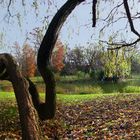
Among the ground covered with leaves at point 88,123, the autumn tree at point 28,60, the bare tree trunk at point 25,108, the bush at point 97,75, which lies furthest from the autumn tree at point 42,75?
the autumn tree at point 28,60

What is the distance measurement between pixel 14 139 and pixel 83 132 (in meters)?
1.96

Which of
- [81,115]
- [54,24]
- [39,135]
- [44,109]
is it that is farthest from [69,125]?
[39,135]

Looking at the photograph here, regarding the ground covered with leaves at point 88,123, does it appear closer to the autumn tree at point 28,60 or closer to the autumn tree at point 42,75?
the autumn tree at point 42,75

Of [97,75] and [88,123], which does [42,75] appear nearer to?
[88,123]

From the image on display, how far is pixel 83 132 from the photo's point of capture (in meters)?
11.7

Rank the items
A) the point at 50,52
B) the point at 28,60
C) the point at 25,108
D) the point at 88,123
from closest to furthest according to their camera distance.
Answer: the point at 25,108 → the point at 50,52 → the point at 88,123 → the point at 28,60

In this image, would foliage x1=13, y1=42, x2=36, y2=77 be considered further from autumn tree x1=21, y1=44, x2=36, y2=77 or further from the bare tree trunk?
the bare tree trunk

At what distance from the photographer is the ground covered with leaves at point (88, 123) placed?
11147 millimetres

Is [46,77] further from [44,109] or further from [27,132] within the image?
[27,132]

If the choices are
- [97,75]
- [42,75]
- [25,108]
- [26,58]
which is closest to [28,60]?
[26,58]

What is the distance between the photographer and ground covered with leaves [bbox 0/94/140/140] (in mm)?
11147

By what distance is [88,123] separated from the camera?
12977 mm

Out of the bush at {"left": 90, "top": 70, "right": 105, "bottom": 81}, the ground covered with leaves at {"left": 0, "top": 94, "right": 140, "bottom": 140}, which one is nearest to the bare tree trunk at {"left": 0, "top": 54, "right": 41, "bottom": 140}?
the ground covered with leaves at {"left": 0, "top": 94, "right": 140, "bottom": 140}

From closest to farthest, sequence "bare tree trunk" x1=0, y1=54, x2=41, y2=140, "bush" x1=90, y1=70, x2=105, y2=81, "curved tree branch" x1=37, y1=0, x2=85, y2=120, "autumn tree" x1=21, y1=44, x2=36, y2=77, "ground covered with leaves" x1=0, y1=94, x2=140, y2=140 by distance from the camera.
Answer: "bare tree trunk" x1=0, y1=54, x2=41, y2=140, "curved tree branch" x1=37, y1=0, x2=85, y2=120, "ground covered with leaves" x1=0, y1=94, x2=140, y2=140, "bush" x1=90, y1=70, x2=105, y2=81, "autumn tree" x1=21, y1=44, x2=36, y2=77
